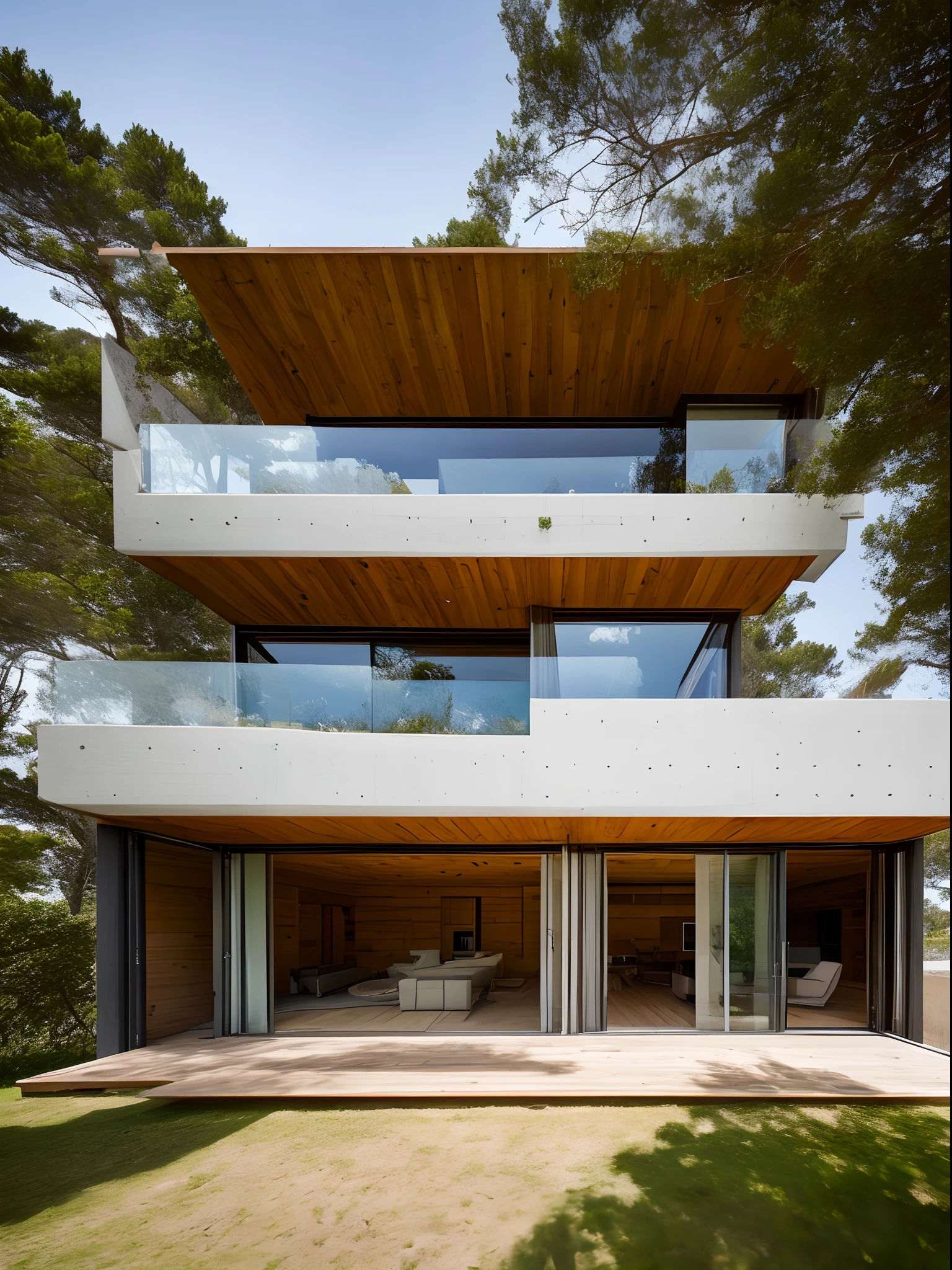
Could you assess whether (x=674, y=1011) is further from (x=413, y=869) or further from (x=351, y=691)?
(x=351, y=691)

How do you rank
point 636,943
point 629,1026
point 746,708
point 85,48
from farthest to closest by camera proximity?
point 636,943 < point 85,48 < point 629,1026 < point 746,708

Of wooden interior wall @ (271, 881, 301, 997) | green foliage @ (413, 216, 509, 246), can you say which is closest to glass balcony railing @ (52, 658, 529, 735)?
green foliage @ (413, 216, 509, 246)

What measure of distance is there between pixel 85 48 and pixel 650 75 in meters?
11.0

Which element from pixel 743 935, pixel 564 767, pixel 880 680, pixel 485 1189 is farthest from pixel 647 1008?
pixel 485 1189

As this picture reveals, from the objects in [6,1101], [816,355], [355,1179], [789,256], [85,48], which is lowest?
[6,1101]

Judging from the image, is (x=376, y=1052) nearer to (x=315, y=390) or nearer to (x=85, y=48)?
(x=315, y=390)

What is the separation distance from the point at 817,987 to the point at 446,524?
920 cm

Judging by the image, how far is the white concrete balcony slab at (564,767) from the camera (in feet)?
24.6

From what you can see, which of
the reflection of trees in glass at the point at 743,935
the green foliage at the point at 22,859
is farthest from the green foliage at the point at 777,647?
the green foliage at the point at 22,859

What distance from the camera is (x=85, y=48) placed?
11.2 metres

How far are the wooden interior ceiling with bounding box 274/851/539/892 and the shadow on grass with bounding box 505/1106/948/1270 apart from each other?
4583 millimetres

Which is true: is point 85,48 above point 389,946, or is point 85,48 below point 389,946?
above

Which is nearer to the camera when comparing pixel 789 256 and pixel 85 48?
pixel 789 256

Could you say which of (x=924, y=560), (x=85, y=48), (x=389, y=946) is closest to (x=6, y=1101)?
(x=389, y=946)
